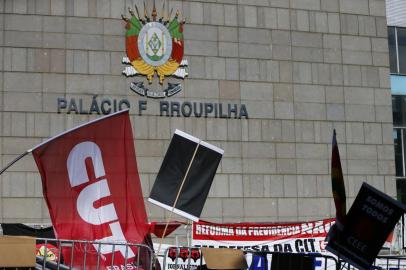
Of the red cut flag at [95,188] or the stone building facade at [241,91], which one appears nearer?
the red cut flag at [95,188]

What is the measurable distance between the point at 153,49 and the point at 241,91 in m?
3.02

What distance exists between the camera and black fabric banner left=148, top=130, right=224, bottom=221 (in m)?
9.56

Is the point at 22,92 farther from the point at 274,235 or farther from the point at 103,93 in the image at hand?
the point at 274,235

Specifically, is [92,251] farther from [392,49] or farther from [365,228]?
[392,49]

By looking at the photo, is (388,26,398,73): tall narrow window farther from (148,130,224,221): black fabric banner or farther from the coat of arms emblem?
(148,130,224,221): black fabric banner

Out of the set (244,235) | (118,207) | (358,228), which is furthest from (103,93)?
(358,228)

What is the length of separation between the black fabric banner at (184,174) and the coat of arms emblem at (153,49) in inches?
479

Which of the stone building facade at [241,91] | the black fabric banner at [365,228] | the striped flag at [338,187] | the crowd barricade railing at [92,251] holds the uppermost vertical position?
the stone building facade at [241,91]

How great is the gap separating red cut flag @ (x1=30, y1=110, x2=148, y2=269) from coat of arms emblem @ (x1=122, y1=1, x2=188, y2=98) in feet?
42.0

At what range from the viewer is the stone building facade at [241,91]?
2078cm

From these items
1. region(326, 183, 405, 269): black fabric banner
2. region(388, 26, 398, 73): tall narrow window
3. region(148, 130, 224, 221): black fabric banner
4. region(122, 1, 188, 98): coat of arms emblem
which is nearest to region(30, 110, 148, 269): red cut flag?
region(148, 130, 224, 221): black fabric banner

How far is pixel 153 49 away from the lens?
854 inches

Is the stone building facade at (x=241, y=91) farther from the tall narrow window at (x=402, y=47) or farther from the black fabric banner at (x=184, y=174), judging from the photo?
the black fabric banner at (x=184, y=174)

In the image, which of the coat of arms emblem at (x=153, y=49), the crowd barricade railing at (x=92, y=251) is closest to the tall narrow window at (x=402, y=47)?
the coat of arms emblem at (x=153, y=49)
